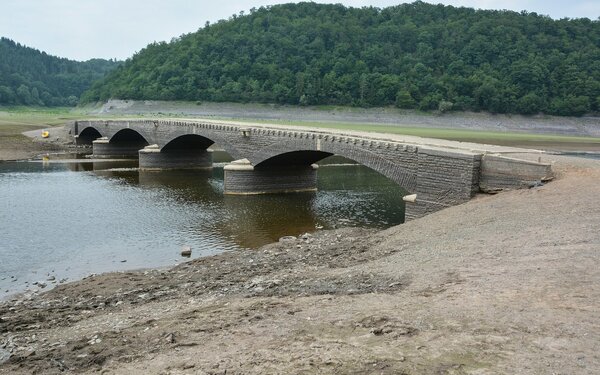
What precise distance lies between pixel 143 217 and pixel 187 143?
2620 cm

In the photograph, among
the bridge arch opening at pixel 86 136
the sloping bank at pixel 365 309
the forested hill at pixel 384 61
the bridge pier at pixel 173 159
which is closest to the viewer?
the sloping bank at pixel 365 309

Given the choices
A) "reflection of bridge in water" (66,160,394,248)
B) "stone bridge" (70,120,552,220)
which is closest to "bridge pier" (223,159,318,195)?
"stone bridge" (70,120,552,220)

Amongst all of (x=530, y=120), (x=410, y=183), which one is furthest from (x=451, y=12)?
(x=410, y=183)

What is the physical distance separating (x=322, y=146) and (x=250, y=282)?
18.4 metres

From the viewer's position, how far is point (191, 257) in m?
22.1

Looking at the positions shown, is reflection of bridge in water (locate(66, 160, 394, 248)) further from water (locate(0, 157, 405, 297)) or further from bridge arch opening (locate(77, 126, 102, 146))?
bridge arch opening (locate(77, 126, 102, 146))

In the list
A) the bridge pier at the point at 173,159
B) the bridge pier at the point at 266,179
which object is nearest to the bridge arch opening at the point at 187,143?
the bridge pier at the point at 173,159

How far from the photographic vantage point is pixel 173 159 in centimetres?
5603

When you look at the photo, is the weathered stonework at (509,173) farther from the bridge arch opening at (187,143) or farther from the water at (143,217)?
the bridge arch opening at (187,143)

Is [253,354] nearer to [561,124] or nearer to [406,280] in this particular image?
[406,280]

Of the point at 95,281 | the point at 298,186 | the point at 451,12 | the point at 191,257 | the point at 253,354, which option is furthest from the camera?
the point at 451,12

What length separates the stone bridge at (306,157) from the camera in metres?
21.4

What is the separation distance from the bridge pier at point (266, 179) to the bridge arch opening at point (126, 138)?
113 feet

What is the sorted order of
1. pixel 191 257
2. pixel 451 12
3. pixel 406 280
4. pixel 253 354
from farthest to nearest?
1. pixel 451 12
2. pixel 191 257
3. pixel 406 280
4. pixel 253 354
